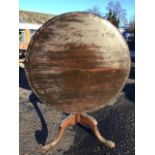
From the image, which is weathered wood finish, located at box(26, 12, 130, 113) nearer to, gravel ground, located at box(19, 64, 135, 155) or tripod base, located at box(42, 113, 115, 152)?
tripod base, located at box(42, 113, 115, 152)

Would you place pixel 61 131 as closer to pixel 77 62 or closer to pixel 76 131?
pixel 76 131

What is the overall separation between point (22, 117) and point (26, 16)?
694 centimetres

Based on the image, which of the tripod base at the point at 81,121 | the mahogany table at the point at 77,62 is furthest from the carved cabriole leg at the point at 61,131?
the mahogany table at the point at 77,62

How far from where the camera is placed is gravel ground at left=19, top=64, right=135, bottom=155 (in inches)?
105

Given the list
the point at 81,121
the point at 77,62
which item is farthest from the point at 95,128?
the point at 77,62

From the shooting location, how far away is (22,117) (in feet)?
11.2

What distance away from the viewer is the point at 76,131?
3.00 meters

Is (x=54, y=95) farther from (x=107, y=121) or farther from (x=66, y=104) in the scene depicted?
(x=107, y=121)

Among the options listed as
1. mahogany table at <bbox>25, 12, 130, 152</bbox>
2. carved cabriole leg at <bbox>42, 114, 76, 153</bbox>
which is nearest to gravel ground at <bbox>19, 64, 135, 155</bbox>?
carved cabriole leg at <bbox>42, 114, 76, 153</bbox>

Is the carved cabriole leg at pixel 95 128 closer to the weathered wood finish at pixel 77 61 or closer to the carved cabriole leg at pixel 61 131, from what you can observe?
the carved cabriole leg at pixel 61 131

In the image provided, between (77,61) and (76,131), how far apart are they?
3.15ft

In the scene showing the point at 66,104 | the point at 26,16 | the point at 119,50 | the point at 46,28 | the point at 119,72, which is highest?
the point at 26,16
